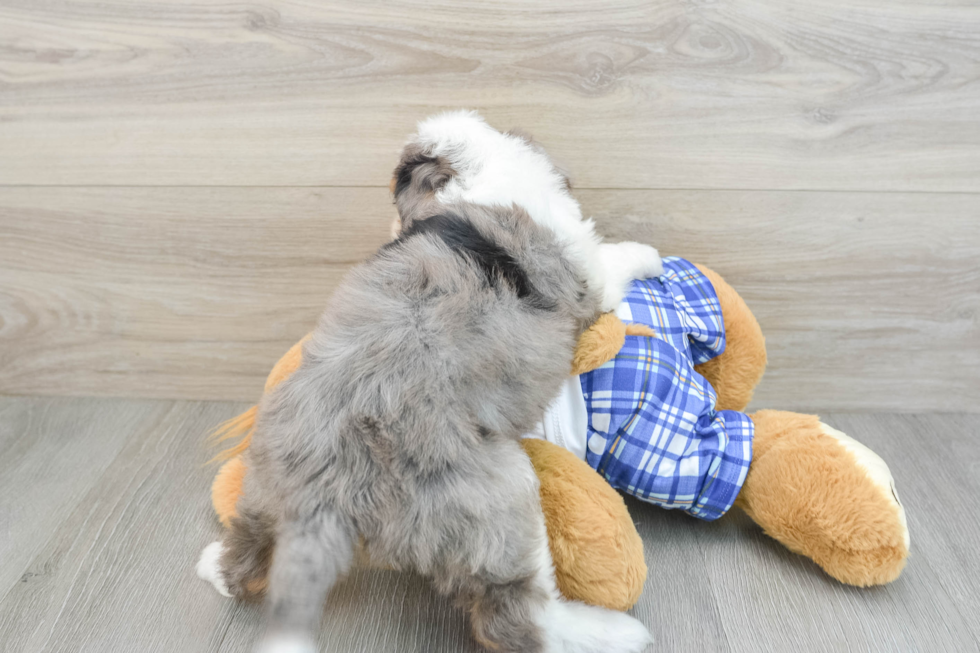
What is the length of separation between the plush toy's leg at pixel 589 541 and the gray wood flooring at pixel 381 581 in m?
0.10

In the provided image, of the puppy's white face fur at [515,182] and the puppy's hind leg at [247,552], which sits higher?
the puppy's white face fur at [515,182]

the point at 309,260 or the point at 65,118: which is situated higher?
the point at 65,118

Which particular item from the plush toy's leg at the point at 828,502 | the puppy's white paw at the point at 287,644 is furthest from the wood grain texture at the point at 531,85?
the puppy's white paw at the point at 287,644

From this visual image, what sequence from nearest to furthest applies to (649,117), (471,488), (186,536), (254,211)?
(471,488) → (186,536) → (649,117) → (254,211)

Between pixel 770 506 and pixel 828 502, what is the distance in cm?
8

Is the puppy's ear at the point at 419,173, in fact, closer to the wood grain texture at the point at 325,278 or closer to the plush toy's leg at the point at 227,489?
the wood grain texture at the point at 325,278

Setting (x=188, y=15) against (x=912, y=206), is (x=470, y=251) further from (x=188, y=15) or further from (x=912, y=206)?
(x=912, y=206)

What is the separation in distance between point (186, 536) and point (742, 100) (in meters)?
1.22

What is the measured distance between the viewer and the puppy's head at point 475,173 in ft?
3.09

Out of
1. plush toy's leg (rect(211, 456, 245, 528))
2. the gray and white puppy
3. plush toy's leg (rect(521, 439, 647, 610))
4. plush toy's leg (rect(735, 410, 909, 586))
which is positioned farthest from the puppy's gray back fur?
plush toy's leg (rect(735, 410, 909, 586))

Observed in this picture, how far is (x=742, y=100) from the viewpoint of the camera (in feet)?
3.94

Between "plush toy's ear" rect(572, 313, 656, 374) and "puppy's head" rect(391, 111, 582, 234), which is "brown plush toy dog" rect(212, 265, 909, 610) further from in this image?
"puppy's head" rect(391, 111, 582, 234)

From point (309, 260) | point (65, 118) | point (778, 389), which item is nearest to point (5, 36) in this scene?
point (65, 118)

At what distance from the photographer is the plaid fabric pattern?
100 centimetres
